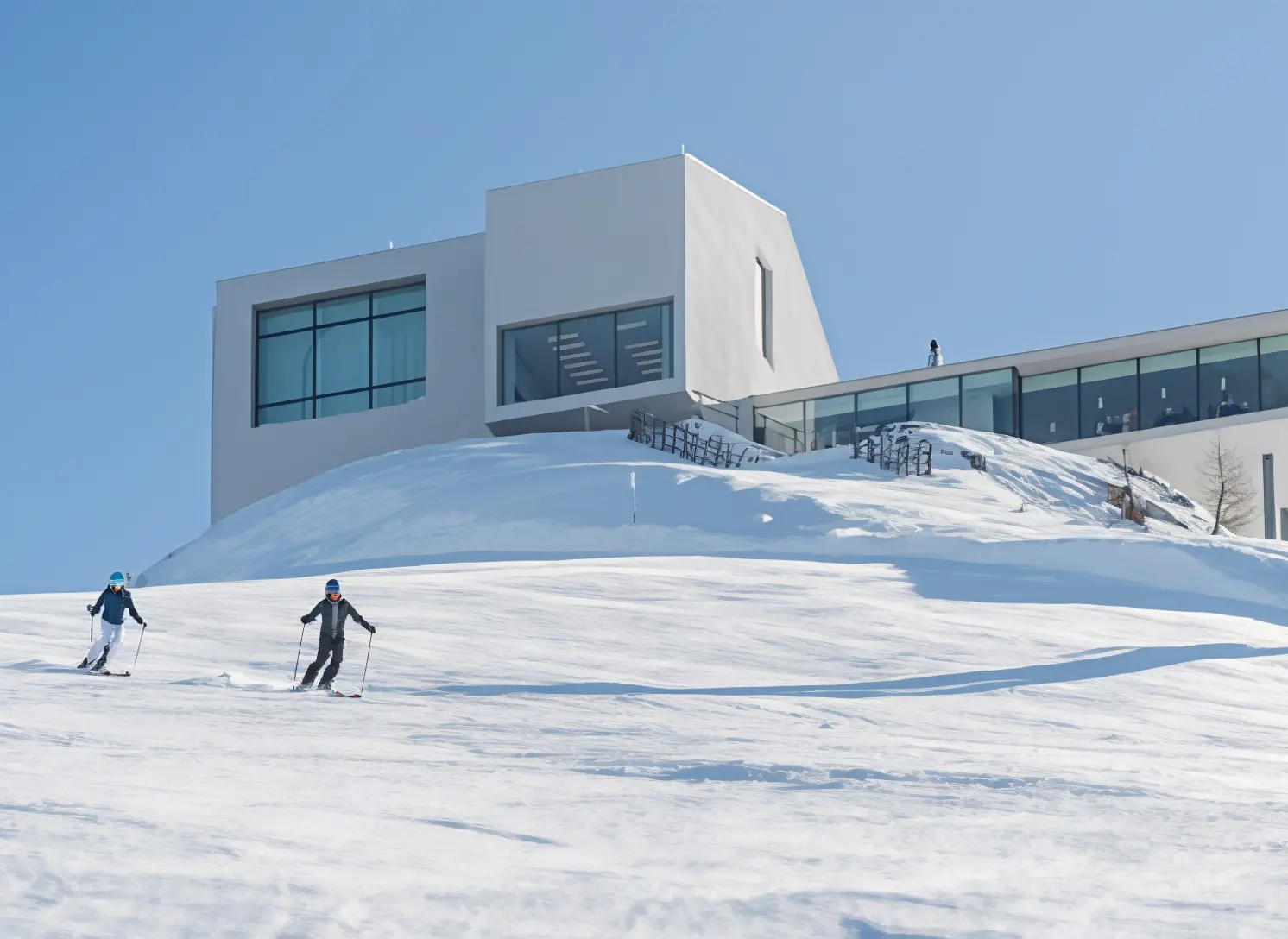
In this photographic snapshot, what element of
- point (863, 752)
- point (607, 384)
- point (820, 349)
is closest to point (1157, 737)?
point (863, 752)

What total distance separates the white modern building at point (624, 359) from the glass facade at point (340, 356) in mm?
51

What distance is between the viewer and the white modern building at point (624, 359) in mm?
39062

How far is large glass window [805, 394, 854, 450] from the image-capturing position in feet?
137

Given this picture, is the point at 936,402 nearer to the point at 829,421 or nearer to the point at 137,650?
the point at 829,421

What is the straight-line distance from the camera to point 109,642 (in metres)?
13.9

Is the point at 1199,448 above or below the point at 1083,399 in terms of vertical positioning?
below

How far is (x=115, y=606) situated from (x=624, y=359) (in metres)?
28.1

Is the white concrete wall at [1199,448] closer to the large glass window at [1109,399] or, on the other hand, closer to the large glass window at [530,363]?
the large glass window at [1109,399]

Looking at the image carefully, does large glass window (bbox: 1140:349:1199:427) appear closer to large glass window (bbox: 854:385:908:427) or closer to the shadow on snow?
large glass window (bbox: 854:385:908:427)

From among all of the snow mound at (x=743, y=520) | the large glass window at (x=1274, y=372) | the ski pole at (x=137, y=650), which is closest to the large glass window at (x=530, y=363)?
the snow mound at (x=743, y=520)

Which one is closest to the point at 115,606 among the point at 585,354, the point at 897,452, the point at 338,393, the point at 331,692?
the point at 331,692

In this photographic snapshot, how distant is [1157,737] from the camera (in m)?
12.6

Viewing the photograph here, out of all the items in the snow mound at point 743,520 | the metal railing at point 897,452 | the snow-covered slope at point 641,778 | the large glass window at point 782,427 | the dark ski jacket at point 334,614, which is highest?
the large glass window at point 782,427

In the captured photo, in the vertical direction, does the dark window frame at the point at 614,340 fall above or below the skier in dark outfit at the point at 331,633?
above
